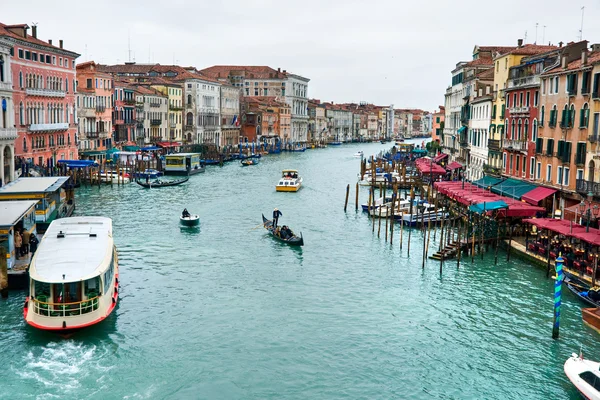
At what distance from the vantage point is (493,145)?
3291 cm

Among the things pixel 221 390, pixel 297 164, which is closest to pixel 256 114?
pixel 297 164

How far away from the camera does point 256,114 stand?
90.8m

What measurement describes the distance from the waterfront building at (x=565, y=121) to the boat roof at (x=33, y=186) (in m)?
18.5

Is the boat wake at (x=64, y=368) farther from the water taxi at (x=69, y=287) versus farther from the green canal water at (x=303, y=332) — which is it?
the water taxi at (x=69, y=287)

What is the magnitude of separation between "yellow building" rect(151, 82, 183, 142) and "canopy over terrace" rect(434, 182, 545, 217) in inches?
1620

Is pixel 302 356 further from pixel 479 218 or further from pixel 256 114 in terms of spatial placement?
pixel 256 114

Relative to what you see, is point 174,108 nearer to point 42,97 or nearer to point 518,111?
point 42,97

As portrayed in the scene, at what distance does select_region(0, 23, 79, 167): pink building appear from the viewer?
1443 inches

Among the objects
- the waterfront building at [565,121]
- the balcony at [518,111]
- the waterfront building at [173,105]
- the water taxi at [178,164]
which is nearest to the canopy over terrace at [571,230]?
the waterfront building at [565,121]

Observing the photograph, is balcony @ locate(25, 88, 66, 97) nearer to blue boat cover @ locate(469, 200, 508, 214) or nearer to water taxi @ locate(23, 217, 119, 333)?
water taxi @ locate(23, 217, 119, 333)

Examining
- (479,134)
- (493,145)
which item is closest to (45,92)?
(479,134)

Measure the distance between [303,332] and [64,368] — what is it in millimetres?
5270

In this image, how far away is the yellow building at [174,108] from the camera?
6614 centimetres

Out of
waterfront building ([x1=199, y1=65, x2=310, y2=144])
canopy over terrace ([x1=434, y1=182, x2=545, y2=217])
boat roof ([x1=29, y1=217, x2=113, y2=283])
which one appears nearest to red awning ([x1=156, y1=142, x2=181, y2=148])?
waterfront building ([x1=199, y1=65, x2=310, y2=144])
